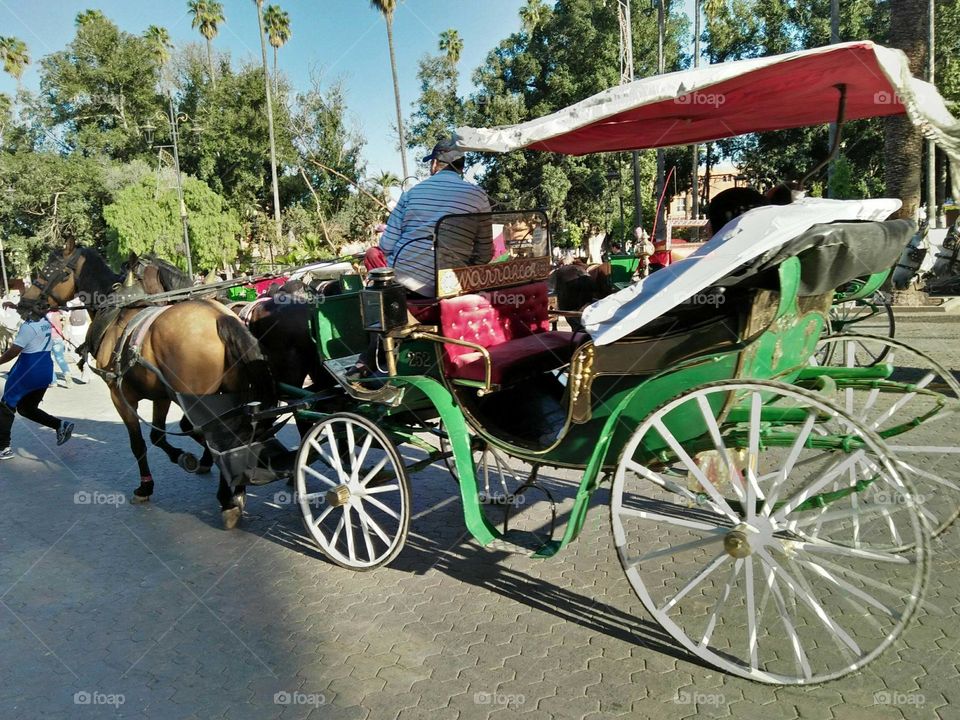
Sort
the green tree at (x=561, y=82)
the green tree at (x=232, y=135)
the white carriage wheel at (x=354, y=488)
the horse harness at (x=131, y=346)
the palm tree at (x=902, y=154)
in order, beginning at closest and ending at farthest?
the white carriage wheel at (x=354, y=488), the horse harness at (x=131, y=346), the palm tree at (x=902, y=154), the green tree at (x=561, y=82), the green tree at (x=232, y=135)

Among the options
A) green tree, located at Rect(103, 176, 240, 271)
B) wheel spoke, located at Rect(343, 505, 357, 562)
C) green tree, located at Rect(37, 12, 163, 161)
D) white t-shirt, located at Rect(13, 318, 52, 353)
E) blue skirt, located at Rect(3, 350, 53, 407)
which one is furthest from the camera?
green tree, located at Rect(37, 12, 163, 161)

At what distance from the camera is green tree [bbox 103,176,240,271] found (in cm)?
3572

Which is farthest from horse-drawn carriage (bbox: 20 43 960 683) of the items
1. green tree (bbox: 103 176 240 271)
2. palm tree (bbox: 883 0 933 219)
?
green tree (bbox: 103 176 240 271)

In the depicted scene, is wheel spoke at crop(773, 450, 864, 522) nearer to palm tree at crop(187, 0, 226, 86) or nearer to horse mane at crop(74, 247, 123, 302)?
horse mane at crop(74, 247, 123, 302)

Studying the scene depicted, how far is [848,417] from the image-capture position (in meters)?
2.66

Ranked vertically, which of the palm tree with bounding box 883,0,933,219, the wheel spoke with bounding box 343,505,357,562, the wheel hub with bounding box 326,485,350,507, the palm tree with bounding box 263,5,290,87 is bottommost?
the wheel spoke with bounding box 343,505,357,562

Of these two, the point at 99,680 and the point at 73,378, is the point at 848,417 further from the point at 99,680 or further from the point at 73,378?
the point at 73,378

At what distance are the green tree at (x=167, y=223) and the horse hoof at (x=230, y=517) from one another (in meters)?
31.9

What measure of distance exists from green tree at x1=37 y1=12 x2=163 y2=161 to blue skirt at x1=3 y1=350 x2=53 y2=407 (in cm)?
4095

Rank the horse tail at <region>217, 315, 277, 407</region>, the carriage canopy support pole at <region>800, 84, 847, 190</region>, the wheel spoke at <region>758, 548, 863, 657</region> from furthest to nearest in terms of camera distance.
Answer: the horse tail at <region>217, 315, 277, 407</region> < the carriage canopy support pole at <region>800, 84, 847, 190</region> < the wheel spoke at <region>758, 548, 863, 657</region>

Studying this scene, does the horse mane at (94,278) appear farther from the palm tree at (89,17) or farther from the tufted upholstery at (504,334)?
the palm tree at (89,17)

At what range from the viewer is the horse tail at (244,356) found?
17.1ft

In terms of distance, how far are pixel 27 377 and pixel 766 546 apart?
7.48 metres

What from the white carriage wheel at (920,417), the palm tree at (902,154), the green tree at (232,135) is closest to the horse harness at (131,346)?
the white carriage wheel at (920,417)
